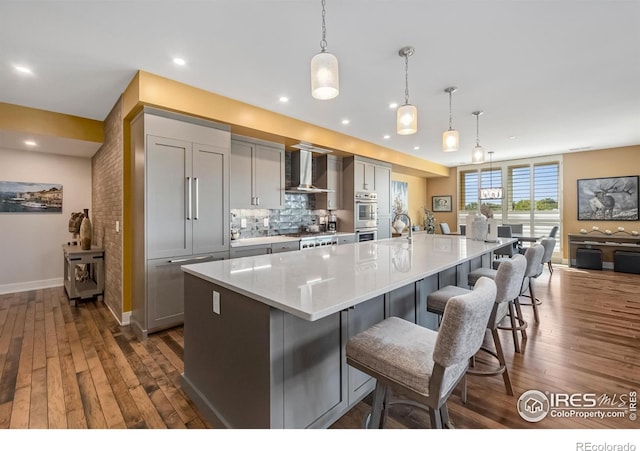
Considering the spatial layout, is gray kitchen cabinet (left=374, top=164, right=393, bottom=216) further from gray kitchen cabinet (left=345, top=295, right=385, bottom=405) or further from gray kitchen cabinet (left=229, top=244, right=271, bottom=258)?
gray kitchen cabinet (left=345, top=295, right=385, bottom=405)

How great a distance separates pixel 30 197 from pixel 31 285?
142 cm

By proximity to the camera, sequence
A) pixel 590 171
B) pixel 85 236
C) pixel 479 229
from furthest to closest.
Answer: pixel 590 171 → pixel 85 236 → pixel 479 229

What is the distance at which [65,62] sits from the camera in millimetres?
2633

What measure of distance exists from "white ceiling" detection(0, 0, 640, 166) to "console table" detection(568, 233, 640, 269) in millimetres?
3288

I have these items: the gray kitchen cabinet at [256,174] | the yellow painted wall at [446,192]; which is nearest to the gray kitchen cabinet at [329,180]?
the gray kitchen cabinet at [256,174]

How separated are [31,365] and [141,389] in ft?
3.75

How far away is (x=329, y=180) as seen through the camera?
538 cm

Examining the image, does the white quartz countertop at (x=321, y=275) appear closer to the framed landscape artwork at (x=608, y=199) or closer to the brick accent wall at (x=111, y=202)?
the brick accent wall at (x=111, y=202)

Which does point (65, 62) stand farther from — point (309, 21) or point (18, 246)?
point (18, 246)

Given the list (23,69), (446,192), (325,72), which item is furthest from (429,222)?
(23,69)

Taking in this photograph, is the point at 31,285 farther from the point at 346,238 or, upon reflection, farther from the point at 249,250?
the point at 346,238

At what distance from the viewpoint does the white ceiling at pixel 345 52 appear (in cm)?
203

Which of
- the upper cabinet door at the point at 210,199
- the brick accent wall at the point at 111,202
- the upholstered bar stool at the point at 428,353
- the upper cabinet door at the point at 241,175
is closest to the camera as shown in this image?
the upholstered bar stool at the point at 428,353
